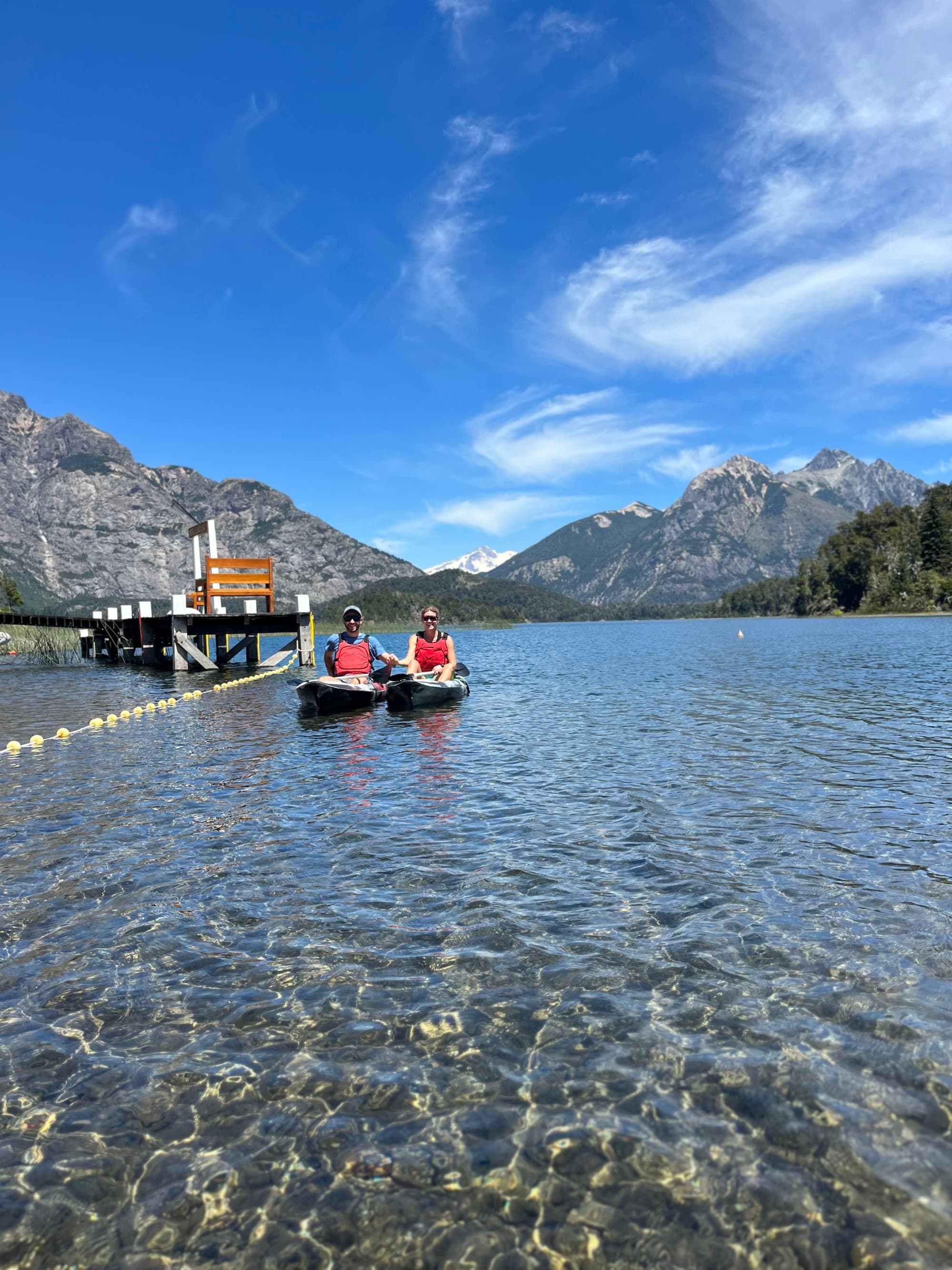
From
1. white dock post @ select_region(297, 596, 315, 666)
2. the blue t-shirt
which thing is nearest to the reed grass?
white dock post @ select_region(297, 596, 315, 666)

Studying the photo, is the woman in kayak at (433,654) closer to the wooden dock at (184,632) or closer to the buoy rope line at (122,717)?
the buoy rope line at (122,717)

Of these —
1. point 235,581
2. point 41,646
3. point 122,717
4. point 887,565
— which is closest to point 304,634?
point 235,581

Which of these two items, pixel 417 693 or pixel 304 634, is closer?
pixel 417 693

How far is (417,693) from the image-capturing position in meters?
23.8

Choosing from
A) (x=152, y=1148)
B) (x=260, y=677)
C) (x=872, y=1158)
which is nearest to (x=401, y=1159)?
(x=152, y=1148)

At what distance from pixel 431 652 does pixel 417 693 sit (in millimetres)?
1967

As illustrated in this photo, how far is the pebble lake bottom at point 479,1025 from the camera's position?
390 centimetres

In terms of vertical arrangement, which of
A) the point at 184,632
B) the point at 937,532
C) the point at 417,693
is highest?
the point at 937,532

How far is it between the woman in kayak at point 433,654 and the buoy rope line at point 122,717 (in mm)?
8382

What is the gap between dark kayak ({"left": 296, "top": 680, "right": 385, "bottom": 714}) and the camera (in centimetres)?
2236

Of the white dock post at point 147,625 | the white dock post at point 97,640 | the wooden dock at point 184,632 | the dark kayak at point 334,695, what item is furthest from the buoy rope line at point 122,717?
the white dock post at point 97,640

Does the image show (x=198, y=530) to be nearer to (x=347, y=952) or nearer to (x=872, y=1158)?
(x=347, y=952)

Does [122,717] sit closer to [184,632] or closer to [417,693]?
[417,693]

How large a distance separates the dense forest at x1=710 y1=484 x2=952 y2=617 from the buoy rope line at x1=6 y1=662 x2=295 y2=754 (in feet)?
496
